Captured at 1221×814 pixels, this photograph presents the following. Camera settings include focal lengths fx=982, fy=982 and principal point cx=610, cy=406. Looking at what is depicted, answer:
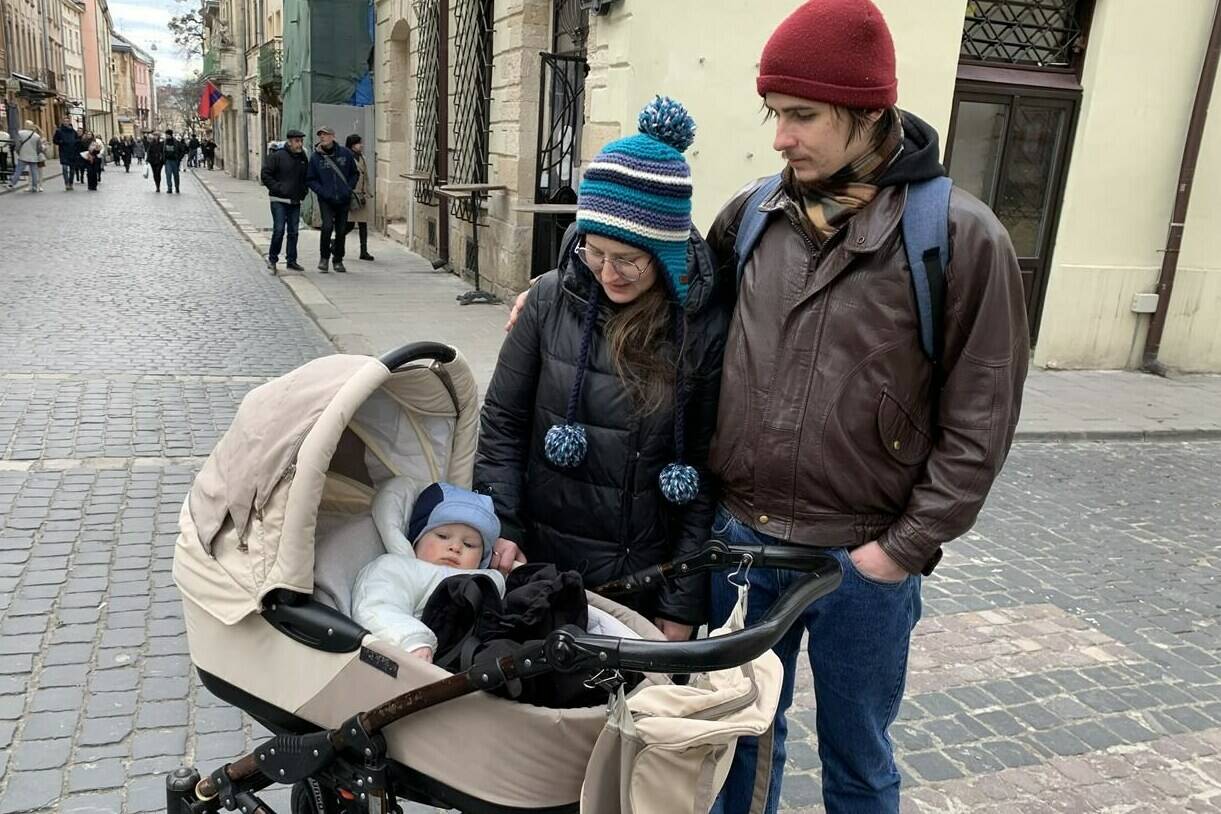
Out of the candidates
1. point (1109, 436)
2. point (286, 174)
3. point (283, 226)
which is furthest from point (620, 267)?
point (283, 226)

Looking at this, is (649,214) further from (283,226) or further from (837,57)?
(283,226)

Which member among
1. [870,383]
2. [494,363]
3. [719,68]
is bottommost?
[494,363]

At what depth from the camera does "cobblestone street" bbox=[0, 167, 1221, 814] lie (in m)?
3.15

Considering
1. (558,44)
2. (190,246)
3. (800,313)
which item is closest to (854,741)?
(800,313)

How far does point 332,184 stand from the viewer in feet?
42.9

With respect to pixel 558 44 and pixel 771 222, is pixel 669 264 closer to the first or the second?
pixel 771 222

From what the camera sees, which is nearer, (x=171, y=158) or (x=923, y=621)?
(x=923, y=621)

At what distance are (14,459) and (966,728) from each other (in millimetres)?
5247

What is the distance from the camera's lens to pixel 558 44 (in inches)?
437

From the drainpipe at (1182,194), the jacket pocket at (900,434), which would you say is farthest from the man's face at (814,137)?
the drainpipe at (1182,194)

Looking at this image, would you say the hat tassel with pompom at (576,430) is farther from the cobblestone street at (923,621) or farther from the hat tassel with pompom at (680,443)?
the cobblestone street at (923,621)

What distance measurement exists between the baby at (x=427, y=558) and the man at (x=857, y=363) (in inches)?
23.5

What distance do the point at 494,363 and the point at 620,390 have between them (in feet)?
20.3

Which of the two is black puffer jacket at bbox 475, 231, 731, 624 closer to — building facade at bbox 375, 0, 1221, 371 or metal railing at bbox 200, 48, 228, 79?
building facade at bbox 375, 0, 1221, 371
